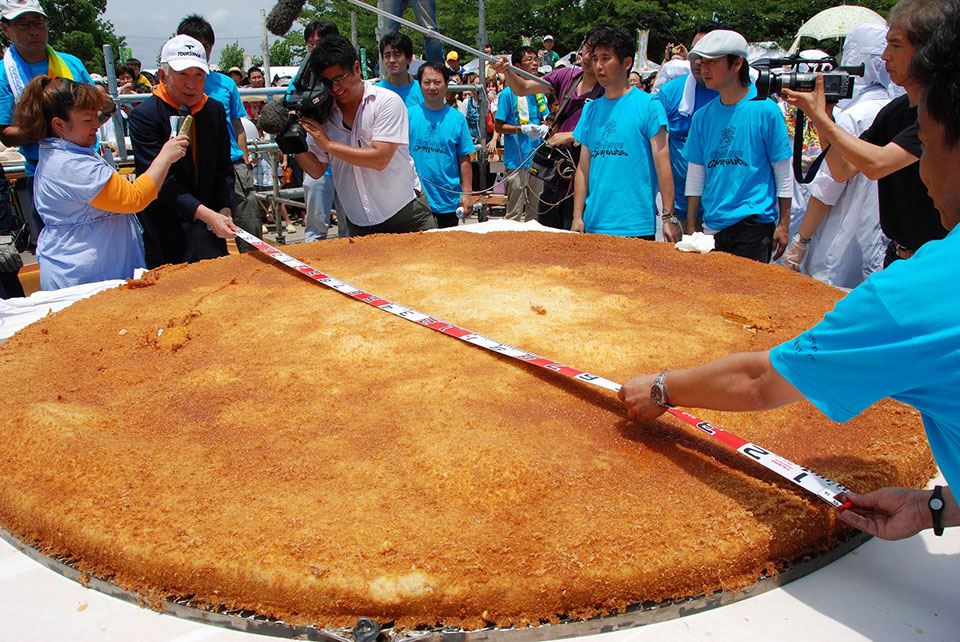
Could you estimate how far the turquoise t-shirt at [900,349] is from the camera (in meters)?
1.12

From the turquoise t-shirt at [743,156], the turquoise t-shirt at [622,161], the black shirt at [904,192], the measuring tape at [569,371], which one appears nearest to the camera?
the measuring tape at [569,371]

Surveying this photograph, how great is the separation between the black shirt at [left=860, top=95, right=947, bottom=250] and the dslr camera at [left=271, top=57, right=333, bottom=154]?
2725 millimetres

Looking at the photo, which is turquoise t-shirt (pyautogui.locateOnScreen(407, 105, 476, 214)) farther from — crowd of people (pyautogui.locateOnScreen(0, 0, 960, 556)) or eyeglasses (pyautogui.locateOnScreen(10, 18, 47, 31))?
eyeglasses (pyautogui.locateOnScreen(10, 18, 47, 31))

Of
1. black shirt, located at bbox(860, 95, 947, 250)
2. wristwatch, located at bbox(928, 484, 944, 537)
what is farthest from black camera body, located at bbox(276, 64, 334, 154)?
wristwatch, located at bbox(928, 484, 944, 537)

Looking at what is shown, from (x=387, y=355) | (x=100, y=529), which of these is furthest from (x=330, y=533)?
(x=387, y=355)

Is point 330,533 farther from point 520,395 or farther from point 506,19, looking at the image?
point 506,19

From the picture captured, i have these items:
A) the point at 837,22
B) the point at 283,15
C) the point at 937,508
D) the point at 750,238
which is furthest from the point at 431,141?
the point at 837,22

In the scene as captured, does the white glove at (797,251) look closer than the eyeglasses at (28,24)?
Yes

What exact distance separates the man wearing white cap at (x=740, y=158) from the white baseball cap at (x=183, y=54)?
276 cm

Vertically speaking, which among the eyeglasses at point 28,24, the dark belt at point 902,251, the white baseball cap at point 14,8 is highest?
the white baseball cap at point 14,8

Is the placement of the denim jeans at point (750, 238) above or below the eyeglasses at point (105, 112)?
below

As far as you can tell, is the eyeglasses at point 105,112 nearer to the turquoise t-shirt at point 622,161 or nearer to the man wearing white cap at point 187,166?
the man wearing white cap at point 187,166

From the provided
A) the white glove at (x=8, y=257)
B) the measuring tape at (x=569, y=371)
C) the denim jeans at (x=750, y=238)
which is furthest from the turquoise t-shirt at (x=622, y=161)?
the white glove at (x=8, y=257)

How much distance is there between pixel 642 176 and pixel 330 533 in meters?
3.32
